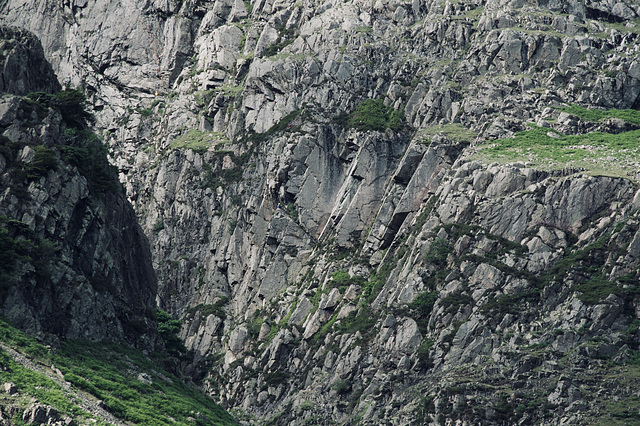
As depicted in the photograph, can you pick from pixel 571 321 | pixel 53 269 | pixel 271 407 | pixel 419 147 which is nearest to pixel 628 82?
pixel 419 147

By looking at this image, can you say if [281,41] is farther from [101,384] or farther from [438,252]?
[101,384]

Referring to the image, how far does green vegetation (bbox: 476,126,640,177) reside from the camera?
73.7m

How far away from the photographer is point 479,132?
84625 millimetres

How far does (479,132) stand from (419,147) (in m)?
6.79

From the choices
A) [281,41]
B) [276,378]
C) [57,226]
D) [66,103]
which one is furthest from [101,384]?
[281,41]

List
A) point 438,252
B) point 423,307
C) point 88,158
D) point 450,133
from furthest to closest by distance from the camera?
point 450,133 → point 438,252 → point 423,307 → point 88,158

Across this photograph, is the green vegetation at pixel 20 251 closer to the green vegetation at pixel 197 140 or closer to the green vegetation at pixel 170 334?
the green vegetation at pixel 170 334

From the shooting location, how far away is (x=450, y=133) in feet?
281

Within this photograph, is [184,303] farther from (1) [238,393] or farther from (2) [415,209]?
(2) [415,209]

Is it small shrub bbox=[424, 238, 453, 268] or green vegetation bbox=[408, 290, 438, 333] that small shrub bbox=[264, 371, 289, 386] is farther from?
small shrub bbox=[424, 238, 453, 268]

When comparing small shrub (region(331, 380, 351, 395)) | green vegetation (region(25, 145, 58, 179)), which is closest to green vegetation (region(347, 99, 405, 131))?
small shrub (region(331, 380, 351, 395))

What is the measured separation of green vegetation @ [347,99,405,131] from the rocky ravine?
0.86 meters

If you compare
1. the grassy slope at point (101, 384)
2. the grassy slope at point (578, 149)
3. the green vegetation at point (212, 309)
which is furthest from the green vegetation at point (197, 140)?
the grassy slope at point (101, 384)

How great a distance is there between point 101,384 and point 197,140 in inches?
2216
